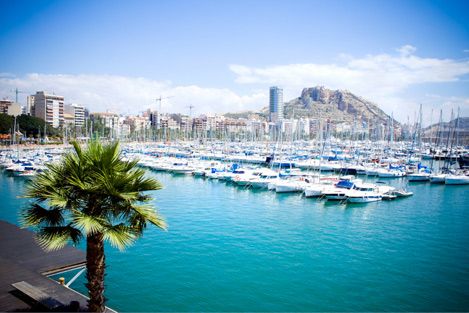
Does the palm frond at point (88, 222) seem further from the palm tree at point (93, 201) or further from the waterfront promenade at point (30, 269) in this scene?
the waterfront promenade at point (30, 269)

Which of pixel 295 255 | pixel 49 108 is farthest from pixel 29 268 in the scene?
pixel 49 108

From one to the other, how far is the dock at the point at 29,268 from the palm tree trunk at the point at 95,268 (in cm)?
247

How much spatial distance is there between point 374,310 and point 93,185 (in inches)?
543

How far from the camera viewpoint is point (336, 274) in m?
19.3

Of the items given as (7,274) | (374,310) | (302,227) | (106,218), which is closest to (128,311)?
(7,274)

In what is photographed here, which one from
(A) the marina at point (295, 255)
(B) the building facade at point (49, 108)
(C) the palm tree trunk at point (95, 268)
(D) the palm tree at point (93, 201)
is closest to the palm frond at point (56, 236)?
(D) the palm tree at point (93, 201)

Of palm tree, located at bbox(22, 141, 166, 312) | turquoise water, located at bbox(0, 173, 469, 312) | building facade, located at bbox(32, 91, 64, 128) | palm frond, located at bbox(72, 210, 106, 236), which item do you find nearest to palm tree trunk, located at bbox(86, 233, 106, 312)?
palm tree, located at bbox(22, 141, 166, 312)

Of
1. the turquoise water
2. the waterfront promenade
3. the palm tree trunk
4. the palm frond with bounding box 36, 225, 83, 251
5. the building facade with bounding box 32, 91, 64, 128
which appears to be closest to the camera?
the palm frond with bounding box 36, 225, 83, 251

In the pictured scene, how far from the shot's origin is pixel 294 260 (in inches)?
839

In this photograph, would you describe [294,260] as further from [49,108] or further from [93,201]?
[49,108]

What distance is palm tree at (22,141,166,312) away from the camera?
8172 millimetres

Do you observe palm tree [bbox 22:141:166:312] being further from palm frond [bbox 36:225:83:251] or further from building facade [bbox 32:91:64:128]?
building facade [bbox 32:91:64:128]

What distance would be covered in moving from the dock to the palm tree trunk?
2.47 m

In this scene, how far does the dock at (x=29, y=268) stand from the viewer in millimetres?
11781
